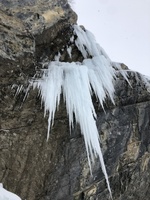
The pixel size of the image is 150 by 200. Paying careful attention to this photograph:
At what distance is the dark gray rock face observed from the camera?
3.83 meters

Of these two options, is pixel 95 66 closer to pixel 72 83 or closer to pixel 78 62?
pixel 78 62

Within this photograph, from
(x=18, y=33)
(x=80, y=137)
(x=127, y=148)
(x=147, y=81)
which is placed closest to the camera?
(x=18, y=33)

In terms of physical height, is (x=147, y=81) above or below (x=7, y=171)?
above

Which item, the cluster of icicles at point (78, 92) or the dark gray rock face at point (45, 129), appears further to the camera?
the cluster of icicles at point (78, 92)

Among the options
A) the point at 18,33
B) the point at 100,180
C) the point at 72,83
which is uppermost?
the point at 18,33

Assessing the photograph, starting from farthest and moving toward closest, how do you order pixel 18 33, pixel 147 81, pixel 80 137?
pixel 147 81 → pixel 80 137 → pixel 18 33

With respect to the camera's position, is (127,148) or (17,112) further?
(127,148)

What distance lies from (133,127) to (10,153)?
1600 millimetres

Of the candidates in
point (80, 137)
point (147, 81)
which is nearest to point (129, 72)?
point (147, 81)

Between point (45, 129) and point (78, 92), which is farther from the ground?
point (78, 92)

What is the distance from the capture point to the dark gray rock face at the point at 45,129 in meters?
3.83

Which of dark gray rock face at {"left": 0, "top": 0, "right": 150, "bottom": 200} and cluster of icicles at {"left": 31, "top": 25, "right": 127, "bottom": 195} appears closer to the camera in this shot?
dark gray rock face at {"left": 0, "top": 0, "right": 150, "bottom": 200}

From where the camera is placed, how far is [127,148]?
450 centimetres

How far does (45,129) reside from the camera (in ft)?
13.1
